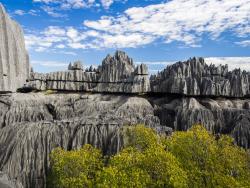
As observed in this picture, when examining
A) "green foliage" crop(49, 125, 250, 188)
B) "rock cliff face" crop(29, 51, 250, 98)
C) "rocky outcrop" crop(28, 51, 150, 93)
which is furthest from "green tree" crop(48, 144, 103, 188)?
"rocky outcrop" crop(28, 51, 150, 93)

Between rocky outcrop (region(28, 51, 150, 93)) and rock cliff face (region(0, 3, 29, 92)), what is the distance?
4530 mm

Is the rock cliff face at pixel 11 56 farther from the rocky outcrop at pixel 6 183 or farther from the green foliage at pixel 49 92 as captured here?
the rocky outcrop at pixel 6 183

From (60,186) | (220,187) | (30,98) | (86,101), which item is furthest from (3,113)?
(220,187)

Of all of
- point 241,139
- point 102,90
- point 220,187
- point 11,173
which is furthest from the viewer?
point 102,90

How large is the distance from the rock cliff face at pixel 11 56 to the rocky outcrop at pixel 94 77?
453cm

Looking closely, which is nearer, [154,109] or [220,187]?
[220,187]

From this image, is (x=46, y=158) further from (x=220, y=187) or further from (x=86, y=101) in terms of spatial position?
(x=86, y=101)

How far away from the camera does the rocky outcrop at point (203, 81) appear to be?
253 ft

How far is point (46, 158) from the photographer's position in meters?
47.6

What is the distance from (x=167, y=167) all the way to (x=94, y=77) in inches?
2591

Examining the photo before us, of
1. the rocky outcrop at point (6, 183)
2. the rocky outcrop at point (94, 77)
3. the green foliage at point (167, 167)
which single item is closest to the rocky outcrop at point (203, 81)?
the rocky outcrop at point (94, 77)

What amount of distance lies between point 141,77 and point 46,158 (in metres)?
40.8

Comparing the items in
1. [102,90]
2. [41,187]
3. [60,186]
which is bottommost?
[41,187]

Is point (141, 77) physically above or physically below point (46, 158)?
above
